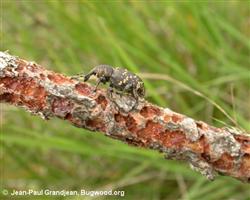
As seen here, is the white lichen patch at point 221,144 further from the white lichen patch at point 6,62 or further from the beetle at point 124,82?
the white lichen patch at point 6,62

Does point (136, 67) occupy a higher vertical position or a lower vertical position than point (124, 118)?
higher

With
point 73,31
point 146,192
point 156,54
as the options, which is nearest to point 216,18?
point 156,54

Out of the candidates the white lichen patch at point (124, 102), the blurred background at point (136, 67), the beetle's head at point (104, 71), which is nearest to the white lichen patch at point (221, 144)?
the white lichen patch at point (124, 102)

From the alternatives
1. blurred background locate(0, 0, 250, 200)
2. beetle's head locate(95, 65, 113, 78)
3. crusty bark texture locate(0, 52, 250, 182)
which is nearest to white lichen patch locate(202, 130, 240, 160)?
crusty bark texture locate(0, 52, 250, 182)

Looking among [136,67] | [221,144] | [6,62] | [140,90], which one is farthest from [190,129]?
[136,67]

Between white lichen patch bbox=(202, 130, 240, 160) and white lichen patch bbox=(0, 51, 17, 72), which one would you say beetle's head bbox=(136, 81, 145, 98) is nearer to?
white lichen patch bbox=(202, 130, 240, 160)

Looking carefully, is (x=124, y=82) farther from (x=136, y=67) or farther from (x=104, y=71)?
(x=136, y=67)
